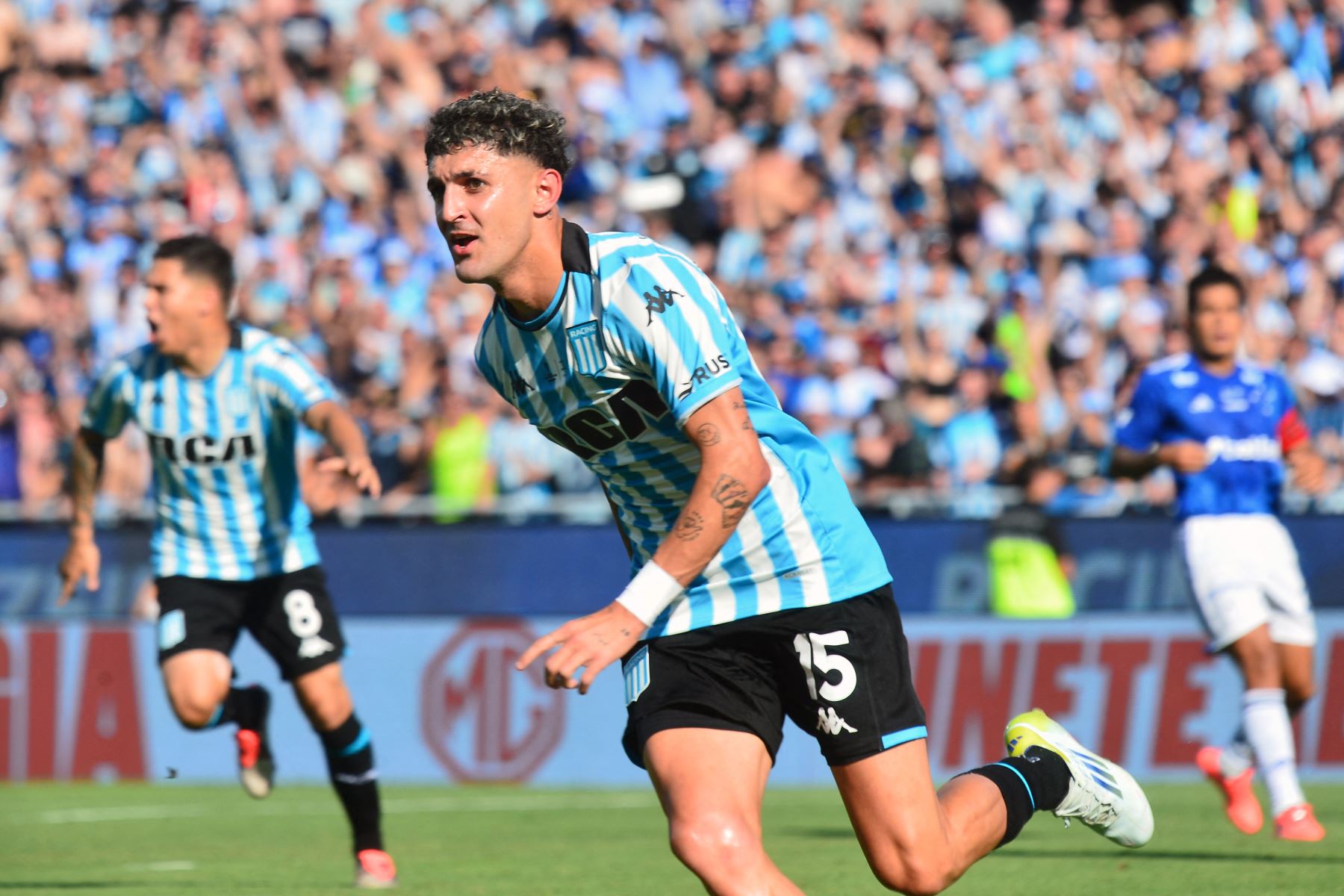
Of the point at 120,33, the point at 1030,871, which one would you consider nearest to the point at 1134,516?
the point at 1030,871

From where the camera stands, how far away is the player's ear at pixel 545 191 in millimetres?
5211

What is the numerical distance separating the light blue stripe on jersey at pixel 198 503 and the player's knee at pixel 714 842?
14.1 ft

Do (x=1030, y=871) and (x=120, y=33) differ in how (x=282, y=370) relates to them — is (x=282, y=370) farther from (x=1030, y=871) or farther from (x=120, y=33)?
(x=120, y=33)

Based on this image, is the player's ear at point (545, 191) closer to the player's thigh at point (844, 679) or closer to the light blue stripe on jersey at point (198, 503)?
the player's thigh at point (844, 679)

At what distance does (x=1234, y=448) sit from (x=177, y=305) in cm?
482

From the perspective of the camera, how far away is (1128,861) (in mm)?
8680

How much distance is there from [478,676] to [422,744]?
2.08 feet

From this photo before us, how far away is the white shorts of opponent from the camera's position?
9336 mm

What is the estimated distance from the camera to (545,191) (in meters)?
5.24

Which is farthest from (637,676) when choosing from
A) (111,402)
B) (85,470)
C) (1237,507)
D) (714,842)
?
(1237,507)

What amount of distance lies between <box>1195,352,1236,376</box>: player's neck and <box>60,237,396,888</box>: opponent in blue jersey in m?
4.09

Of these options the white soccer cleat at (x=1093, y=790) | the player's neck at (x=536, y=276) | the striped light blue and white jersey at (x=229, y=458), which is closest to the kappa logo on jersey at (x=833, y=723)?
the white soccer cleat at (x=1093, y=790)

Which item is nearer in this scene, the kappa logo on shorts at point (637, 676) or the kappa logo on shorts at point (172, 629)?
the kappa logo on shorts at point (637, 676)

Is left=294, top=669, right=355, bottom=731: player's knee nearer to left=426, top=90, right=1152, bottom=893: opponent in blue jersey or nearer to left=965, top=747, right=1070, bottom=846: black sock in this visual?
left=426, top=90, right=1152, bottom=893: opponent in blue jersey
